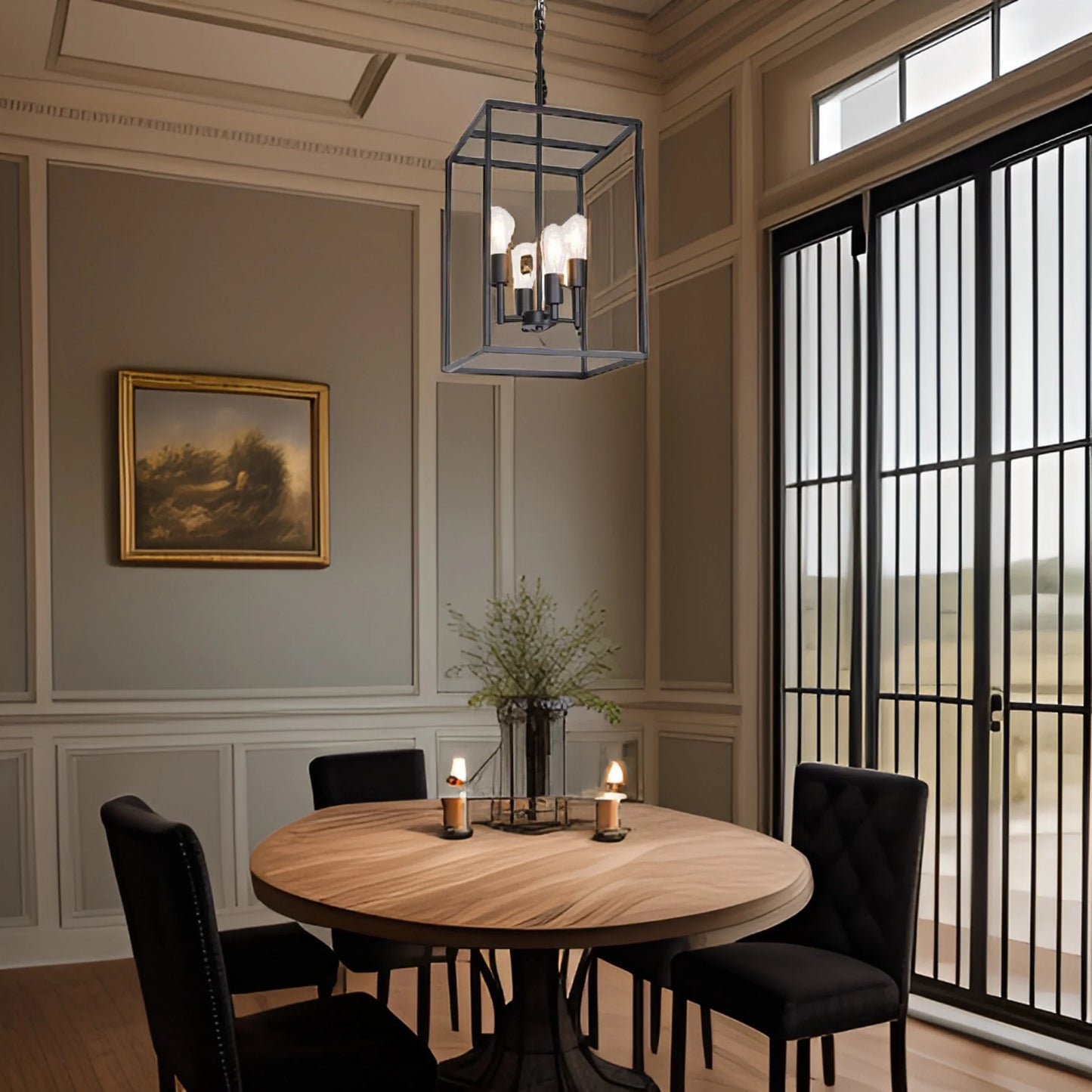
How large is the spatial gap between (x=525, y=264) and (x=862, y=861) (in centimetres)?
170

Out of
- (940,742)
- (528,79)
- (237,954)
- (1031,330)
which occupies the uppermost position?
(528,79)

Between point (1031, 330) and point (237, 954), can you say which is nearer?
point (237, 954)

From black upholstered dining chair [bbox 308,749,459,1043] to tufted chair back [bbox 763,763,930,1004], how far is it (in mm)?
1018

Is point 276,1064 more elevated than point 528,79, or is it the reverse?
point 528,79

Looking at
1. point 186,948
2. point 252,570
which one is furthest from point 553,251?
point 252,570

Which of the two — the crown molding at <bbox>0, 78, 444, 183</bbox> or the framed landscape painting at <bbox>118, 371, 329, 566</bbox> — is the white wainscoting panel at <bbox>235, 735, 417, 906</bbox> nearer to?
the framed landscape painting at <bbox>118, 371, 329, 566</bbox>

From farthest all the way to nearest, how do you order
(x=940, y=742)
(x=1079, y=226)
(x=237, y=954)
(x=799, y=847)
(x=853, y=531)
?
(x=853, y=531)
(x=940, y=742)
(x=1079, y=226)
(x=799, y=847)
(x=237, y=954)

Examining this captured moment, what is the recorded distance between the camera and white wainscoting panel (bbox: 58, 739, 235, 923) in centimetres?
473

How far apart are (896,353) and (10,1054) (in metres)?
3.64

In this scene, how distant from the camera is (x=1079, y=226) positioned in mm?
3578

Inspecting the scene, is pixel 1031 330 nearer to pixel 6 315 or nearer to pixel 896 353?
pixel 896 353

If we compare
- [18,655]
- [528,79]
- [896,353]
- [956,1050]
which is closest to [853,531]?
[896,353]

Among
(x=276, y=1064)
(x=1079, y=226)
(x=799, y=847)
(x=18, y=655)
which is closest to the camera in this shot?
(x=276, y=1064)

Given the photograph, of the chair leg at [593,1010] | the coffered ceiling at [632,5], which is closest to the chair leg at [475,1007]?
the chair leg at [593,1010]
